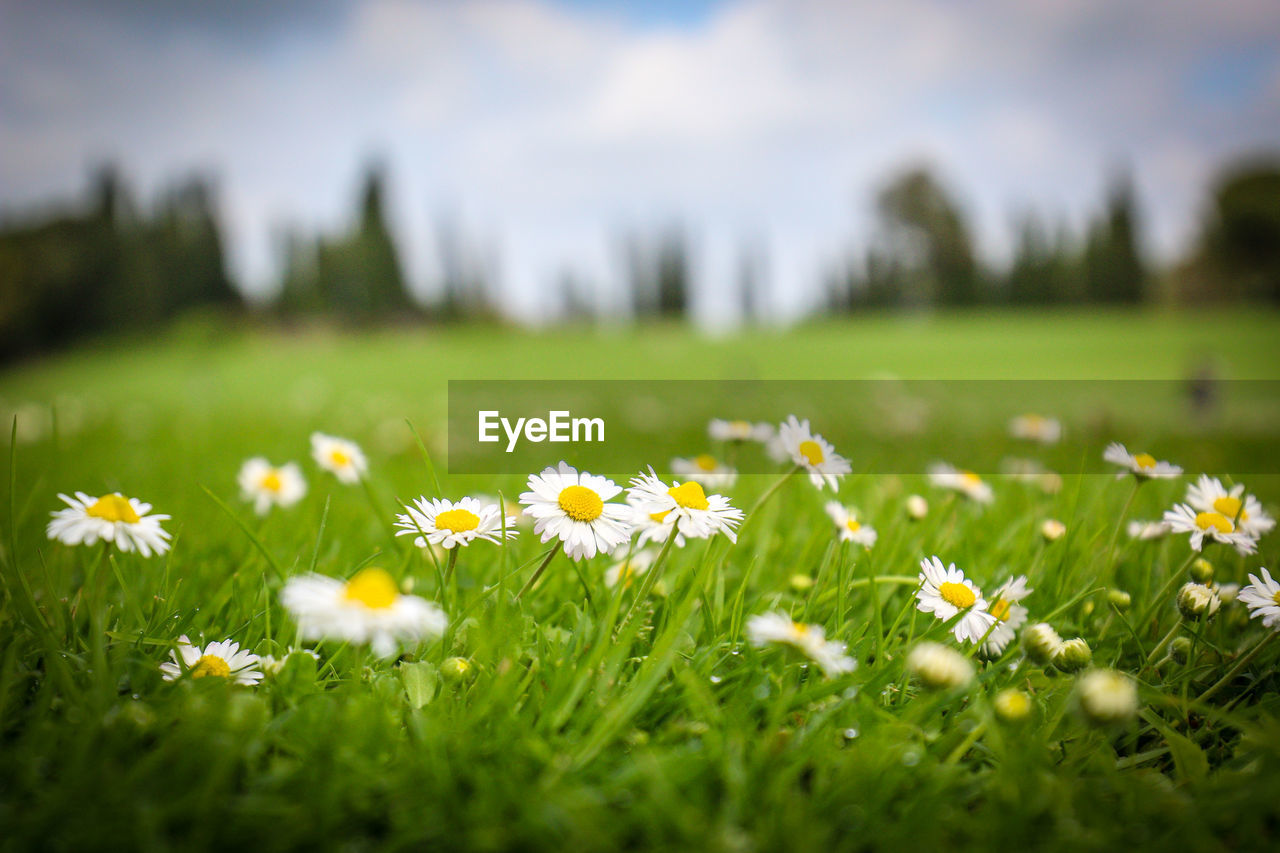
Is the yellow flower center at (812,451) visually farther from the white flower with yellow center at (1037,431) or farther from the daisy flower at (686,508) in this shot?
the white flower with yellow center at (1037,431)

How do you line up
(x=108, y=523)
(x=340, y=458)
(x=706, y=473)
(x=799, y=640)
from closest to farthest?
(x=799, y=640) < (x=108, y=523) < (x=706, y=473) < (x=340, y=458)

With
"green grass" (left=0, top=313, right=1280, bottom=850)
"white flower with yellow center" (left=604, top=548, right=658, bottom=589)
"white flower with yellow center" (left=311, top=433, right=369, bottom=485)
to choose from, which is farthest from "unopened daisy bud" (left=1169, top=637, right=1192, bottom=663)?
"white flower with yellow center" (left=311, top=433, right=369, bottom=485)

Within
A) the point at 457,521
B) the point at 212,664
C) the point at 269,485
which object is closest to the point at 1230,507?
the point at 457,521

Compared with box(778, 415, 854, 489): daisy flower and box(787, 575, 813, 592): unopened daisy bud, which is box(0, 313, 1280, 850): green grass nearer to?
box(787, 575, 813, 592): unopened daisy bud

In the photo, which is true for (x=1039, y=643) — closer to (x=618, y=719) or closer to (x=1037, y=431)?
(x=618, y=719)

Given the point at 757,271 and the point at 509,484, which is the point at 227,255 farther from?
the point at 509,484

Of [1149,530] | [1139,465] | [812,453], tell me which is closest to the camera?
[812,453]
